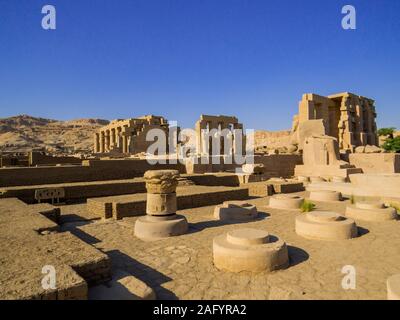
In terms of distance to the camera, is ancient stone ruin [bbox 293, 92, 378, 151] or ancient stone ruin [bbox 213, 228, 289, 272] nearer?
ancient stone ruin [bbox 213, 228, 289, 272]

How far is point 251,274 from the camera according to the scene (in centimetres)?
432

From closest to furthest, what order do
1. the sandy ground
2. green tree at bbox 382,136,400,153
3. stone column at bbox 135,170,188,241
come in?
the sandy ground < stone column at bbox 135,170,188,241 < green tree at bbox 382,136,400,153

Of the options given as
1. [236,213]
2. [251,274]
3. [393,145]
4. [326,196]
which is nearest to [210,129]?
[326,196]

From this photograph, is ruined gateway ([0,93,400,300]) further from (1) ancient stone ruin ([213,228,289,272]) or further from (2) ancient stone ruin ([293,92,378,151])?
(2) ancient stone ruin ([293,92,378,151])

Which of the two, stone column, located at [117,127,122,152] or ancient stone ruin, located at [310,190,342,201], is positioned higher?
stone column, located at [117,127,122,152]

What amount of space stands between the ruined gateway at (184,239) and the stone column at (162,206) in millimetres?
23

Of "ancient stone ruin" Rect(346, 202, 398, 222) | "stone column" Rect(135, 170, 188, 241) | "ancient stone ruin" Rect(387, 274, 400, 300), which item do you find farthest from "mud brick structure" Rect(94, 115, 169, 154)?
"ancient stone ruin" Rect(387, 274, 400, 300)

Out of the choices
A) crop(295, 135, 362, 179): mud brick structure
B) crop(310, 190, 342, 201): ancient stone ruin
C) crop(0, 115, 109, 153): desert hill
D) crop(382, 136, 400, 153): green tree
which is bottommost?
crop(310, 190, 342, 201): ancient stone ruin

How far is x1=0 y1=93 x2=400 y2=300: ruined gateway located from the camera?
3.57 m

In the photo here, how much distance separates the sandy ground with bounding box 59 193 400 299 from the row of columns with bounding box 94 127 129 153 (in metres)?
30.5

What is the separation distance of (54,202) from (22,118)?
333ft

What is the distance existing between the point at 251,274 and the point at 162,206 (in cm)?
288
